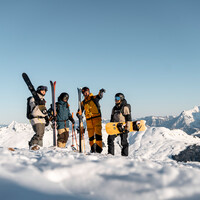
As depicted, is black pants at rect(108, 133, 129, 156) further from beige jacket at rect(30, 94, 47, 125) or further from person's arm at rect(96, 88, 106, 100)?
beige jacket at rect(30, 94, 47, 125)

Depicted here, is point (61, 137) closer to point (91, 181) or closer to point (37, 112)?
point (37, 112)

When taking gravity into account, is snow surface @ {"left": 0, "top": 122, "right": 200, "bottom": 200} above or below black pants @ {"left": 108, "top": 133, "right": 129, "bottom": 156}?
above

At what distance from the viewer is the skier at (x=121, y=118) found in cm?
863

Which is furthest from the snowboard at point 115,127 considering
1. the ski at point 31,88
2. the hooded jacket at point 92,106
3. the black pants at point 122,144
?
the ski at point 31,88

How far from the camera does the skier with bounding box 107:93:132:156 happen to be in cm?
863

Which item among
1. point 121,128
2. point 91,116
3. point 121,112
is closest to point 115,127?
point 121,128

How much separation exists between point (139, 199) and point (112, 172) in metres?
0.59

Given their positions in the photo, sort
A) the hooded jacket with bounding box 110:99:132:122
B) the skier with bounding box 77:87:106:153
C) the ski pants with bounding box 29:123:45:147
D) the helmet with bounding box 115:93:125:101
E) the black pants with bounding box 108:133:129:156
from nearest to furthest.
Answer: the ski pants with bounding box 29:123:45:147, the black pants with bounding box 108:133:129:156, the hooded jacket with bounding box 110:99:132:122, the helmet with bounding box 115:93:125:101, the skier with bounding box 77:87:106:153

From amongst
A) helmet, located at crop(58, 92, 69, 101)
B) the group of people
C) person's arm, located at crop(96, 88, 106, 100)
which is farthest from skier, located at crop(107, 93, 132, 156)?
helmet, located at crop(58, 92, 69, 101)

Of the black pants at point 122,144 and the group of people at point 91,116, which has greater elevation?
the group of people at point 91,116

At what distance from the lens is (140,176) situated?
2693 mm

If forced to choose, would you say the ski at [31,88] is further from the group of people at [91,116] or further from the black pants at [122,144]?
the black pants at [122,144]

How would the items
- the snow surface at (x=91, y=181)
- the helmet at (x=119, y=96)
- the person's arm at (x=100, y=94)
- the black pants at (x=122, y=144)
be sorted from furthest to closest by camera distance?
the person's arm at (x=100, y=94) < the helmet at (x=119, y=96) < the black pants at (x=122, y=144) < the snow surface at (x=91, y=181)

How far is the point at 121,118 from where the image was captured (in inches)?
352
